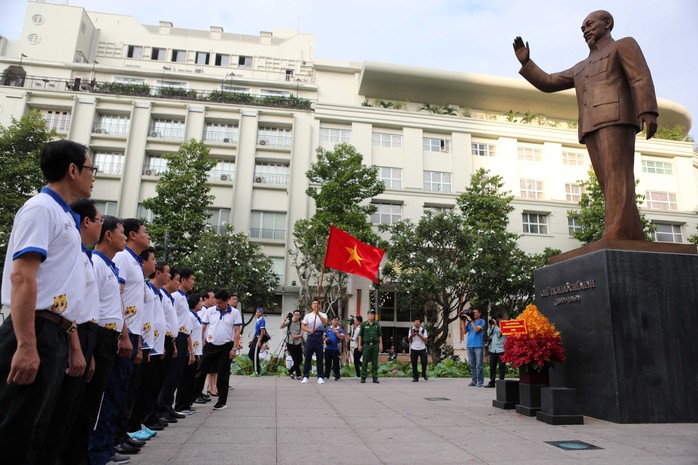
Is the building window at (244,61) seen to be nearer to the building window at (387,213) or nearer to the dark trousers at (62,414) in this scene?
the building window at (387,213)

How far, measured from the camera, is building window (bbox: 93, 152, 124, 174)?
30781mm

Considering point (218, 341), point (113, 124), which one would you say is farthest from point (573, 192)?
point (113, 124)

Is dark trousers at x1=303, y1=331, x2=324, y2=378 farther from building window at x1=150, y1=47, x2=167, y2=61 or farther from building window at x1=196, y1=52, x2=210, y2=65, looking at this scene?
building window at x1=150, y1=47, x2=167, y2=61

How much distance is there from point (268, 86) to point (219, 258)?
17.6 metres

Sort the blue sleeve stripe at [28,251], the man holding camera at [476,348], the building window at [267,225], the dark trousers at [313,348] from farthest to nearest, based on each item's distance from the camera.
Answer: the building window at [267,225], the dark trousers at [313,348], the man holding camera at [476,348], the blue sleeve stripe at [28,251]

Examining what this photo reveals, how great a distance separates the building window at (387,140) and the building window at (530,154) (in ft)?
30.5

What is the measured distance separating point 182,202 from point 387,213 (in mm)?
12486

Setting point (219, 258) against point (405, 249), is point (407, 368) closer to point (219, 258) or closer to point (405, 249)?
point (405, 249)

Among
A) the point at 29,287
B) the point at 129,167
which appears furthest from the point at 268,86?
the point at 29,287

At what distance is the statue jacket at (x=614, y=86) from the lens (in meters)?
6.49

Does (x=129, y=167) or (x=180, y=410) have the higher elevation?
(x=129, y=167)

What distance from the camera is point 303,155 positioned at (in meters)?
31.5

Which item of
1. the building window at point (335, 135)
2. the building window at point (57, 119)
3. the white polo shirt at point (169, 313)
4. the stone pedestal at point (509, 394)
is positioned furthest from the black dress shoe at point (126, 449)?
the building window at point (57, 119)

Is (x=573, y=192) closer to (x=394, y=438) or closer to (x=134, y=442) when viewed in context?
(x=394, y=438)
